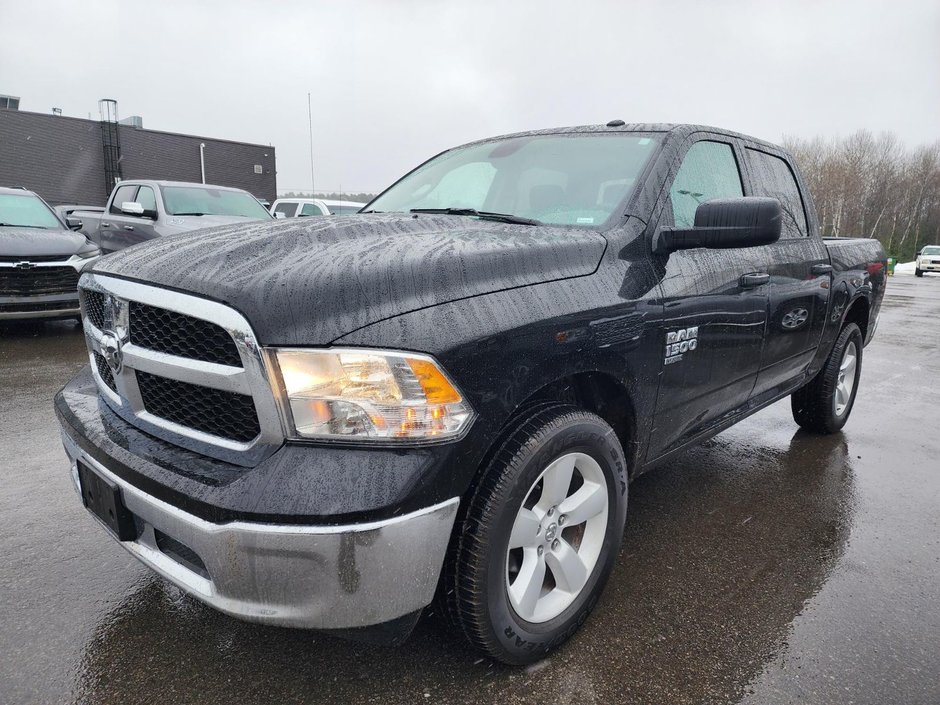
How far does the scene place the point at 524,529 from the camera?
1.77m

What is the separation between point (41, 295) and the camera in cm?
647

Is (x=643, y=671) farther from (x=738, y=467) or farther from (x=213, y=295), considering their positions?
(x=738, y=467)

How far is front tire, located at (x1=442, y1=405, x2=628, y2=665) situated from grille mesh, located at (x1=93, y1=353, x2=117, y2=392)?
1240mm

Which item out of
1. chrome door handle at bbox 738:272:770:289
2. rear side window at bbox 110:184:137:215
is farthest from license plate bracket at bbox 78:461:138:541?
rear side window at bbox 110:184:137:215

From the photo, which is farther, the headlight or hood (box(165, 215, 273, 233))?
hood (box(165, 215, 273, 233))

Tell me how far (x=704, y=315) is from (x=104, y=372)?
7.13 feet

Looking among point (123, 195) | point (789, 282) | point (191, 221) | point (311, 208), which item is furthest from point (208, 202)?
point (789, 282)

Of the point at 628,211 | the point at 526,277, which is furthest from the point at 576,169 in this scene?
the point at 526,277

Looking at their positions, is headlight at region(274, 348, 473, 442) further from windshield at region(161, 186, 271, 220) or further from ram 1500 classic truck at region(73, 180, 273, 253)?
windshield at region(161, 186, 271, 220)

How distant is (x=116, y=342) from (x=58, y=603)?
41.0 inches

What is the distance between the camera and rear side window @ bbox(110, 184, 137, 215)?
9.76 metres

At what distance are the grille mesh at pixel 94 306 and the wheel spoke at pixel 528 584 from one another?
1.53 m

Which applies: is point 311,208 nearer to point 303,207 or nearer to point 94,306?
point 303,207

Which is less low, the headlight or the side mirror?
the side mirror
